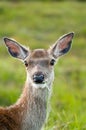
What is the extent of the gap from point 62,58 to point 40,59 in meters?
17.9

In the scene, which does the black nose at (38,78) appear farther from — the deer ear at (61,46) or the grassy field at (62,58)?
the grassy field at (62,58)

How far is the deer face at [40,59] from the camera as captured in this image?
26.6 feet

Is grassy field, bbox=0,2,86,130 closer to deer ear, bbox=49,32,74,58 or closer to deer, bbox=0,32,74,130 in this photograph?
deer, bbox=0,32,74,130

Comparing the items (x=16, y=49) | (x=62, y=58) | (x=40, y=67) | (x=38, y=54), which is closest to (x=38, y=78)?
(x=40, y=67)

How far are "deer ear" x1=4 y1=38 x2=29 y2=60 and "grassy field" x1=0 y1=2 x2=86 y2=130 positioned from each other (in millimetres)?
1125

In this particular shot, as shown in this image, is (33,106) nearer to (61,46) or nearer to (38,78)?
(38,78)

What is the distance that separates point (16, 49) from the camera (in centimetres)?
896

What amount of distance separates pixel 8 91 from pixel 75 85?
5.10 meters

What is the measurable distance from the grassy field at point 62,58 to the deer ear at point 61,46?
1016 millimetres

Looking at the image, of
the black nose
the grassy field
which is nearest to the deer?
the black nose

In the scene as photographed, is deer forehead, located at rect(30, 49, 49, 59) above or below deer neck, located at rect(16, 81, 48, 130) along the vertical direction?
above

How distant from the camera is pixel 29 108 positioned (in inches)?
328

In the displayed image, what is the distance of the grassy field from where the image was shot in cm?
1151

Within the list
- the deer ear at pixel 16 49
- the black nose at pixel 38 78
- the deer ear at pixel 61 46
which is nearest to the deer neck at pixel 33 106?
the black nose at pixel 38 78
